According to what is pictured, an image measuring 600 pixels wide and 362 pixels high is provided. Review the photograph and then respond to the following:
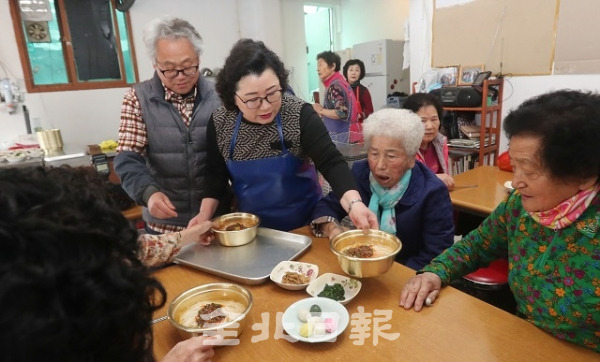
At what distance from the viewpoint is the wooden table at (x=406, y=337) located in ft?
3.41

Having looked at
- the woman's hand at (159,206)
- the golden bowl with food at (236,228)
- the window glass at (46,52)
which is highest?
the window glass at (46,52)

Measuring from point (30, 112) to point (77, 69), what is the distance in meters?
0.77

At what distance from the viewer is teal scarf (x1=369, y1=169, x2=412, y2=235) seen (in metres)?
1.88

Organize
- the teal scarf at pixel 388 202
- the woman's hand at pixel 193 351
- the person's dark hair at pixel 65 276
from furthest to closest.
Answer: the teal scarf at pixel 388 202 < the woman's hand at pixel 193 351 < the person's dark hair at pixel 65 276

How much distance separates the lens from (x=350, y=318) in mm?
1211

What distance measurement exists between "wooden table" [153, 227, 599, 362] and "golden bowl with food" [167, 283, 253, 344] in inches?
1.8

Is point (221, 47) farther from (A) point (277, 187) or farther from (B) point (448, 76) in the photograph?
(A) point (277, 187)

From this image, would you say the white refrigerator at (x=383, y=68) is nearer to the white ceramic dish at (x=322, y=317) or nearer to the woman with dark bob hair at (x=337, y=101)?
the woman with dark bob hair at (x=337, y=101)

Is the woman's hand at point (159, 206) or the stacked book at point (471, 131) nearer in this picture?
the woman's hand at point (159, 206)

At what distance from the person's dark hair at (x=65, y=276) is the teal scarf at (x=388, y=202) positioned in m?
1.46

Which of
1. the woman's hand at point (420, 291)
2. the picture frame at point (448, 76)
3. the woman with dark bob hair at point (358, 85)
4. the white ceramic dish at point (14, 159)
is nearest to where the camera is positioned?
the woman's hand at point (420, 291)

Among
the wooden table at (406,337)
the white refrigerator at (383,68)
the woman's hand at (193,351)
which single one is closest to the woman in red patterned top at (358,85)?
the white refrigerator at (383,68)

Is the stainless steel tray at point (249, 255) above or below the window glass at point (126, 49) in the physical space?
below

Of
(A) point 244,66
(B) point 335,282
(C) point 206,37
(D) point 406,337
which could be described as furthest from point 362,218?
(C) point 206,37
